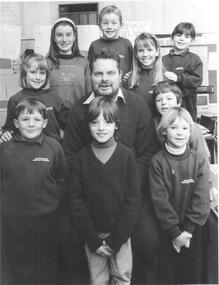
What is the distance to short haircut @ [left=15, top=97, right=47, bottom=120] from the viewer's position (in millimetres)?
1396

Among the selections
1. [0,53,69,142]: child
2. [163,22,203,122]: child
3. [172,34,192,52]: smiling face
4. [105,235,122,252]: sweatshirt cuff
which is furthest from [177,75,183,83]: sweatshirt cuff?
[105,235,122,252]: sweatshirt cuff

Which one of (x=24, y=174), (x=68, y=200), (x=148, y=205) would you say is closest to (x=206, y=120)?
(x=148, y=205)

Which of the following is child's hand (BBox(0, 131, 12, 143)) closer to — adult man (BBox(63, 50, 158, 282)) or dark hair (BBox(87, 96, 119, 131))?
adult man (BBox(63, 50, 158, 282))

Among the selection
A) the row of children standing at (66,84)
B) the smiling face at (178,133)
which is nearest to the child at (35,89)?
the row of children standing at (66,84)

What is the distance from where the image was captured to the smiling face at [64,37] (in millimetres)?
1631

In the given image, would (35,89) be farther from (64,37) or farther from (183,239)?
(183,239)

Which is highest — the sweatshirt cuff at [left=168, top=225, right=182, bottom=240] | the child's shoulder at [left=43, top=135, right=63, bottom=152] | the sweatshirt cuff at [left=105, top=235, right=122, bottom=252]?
the child's shoulder at [left=43, top=135, right=63, bottom=152]

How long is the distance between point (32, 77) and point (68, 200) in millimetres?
509

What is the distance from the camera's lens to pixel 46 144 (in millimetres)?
1412

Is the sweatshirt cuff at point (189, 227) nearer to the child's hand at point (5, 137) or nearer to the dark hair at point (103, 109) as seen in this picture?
the dark hair at point (103, 109)

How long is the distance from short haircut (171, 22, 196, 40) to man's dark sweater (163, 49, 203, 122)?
0.12 meters

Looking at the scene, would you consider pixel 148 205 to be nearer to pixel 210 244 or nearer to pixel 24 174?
pixel 210 244

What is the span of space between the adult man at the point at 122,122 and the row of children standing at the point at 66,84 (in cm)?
8

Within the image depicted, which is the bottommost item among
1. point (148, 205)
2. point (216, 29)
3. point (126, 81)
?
point (148, 205)
